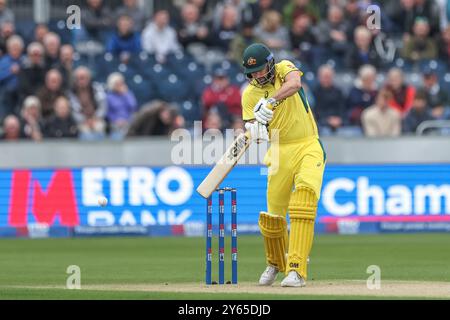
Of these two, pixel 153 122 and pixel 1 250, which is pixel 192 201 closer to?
pixel 153 122

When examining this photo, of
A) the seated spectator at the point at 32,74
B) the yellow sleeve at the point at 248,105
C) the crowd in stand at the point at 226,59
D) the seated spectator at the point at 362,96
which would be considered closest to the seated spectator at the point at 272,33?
the crowd in stand at the point at 226,59

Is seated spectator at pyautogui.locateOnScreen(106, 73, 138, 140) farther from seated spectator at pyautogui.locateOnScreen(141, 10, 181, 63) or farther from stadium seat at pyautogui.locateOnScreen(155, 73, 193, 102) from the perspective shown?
seated spectator at pyautogui.locateOnScreen(141, 10, 181, 63)

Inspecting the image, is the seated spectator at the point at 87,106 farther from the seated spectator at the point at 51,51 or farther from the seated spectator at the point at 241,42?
the seated spectator at the point at 241,42

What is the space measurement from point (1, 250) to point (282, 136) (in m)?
7.03

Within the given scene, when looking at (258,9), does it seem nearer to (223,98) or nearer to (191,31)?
(191,31)

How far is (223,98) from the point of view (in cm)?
2180

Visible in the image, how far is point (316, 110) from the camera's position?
22141mm

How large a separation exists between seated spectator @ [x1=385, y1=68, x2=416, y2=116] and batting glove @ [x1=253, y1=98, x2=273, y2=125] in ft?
35.0

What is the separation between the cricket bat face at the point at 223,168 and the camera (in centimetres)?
1190

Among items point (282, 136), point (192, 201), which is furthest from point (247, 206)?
point (282, 136)

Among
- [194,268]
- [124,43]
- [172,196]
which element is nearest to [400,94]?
[172,196]

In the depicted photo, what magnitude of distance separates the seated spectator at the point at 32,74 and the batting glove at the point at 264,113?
1060cm

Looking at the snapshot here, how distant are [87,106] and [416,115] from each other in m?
5.79

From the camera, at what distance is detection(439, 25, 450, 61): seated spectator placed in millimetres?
24062
